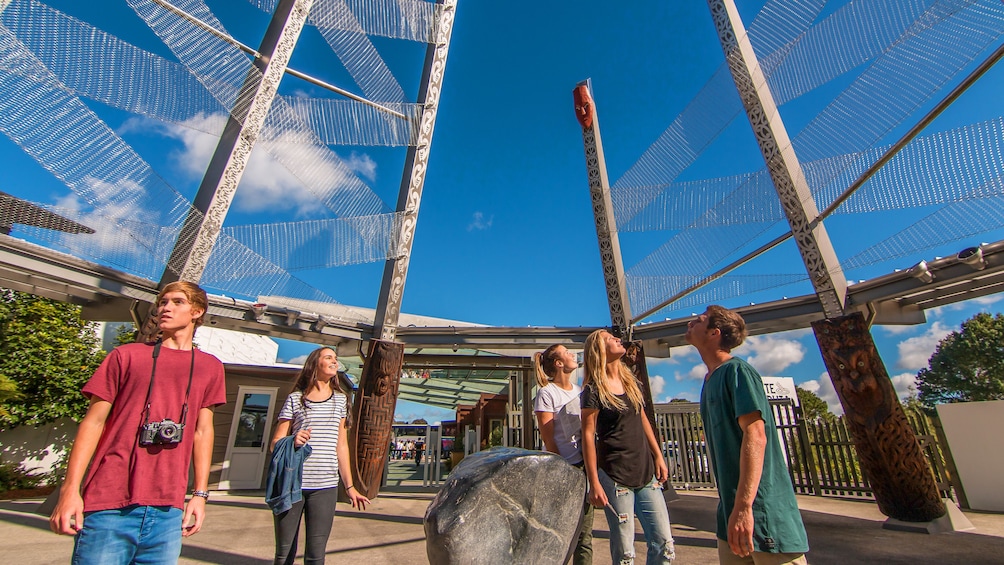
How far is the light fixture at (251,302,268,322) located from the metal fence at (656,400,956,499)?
610 cm

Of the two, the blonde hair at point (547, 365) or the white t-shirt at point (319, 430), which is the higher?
the blonde hair at point (547, 365)

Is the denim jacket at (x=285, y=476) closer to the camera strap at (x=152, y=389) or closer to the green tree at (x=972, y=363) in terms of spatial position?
the camera strap at (x=152, y=389)

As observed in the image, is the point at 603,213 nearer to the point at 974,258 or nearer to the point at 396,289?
the point at 396,289

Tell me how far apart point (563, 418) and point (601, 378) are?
432 millimetres

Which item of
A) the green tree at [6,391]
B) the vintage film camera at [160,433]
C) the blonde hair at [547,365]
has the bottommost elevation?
the vintage film camera at [160,433]

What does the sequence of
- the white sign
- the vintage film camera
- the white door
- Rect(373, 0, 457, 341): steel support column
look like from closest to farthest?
the vintage film camera, Rect(373, 0, 457, 341): steel support column, the white door, the white sign

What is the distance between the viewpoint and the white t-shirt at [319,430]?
2.68 m

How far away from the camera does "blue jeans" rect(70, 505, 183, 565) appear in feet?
5.16

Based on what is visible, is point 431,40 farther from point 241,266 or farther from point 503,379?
point 503,379

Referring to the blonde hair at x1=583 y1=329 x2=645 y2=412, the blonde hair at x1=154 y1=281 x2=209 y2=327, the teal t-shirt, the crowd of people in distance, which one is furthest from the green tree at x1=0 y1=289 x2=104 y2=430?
the teal t-shirt

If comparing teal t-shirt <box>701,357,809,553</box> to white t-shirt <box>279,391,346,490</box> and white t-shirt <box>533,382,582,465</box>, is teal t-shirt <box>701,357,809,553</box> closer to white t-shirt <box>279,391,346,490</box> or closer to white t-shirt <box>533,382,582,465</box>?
white t-shirt <box>533,382,582,465</box>

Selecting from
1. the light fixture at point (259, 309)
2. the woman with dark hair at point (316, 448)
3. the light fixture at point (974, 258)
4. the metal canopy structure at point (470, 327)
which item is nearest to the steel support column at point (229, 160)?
the metal canopy structure at point (470, 327)

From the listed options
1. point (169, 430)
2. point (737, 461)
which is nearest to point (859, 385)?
point (737, 461)

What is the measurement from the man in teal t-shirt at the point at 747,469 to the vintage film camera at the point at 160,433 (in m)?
2.10
